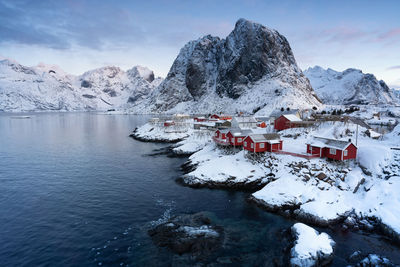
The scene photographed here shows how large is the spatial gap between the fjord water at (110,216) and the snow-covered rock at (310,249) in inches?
45.1

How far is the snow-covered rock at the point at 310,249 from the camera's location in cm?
1984

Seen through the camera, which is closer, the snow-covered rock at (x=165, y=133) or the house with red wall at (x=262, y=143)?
the house with red wall at (x=262, y=143)

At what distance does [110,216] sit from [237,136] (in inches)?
1224

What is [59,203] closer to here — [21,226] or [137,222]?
[21,226]

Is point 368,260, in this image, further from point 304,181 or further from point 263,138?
point 263,138

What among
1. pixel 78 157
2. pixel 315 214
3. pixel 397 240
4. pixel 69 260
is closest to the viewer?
pixel 69 260

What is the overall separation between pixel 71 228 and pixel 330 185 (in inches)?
1424

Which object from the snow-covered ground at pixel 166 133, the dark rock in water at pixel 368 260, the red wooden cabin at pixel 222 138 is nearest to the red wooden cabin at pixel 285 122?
the red wooden cabin at pixel 222 138

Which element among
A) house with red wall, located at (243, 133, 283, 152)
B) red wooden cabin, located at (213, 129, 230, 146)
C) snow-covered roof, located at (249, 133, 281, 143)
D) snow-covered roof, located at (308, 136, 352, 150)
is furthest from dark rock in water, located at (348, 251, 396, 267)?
red wooden cabin, located at (213, 129, 230, 146)

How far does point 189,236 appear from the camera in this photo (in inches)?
917

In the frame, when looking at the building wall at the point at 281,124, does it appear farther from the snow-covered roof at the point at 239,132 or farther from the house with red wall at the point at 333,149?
the house with red wall at the point at 333,149

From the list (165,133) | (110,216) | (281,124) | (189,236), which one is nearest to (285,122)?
(281,124)

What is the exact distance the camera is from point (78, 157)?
198 feet

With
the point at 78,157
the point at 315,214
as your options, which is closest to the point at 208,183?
the point at 315,214
